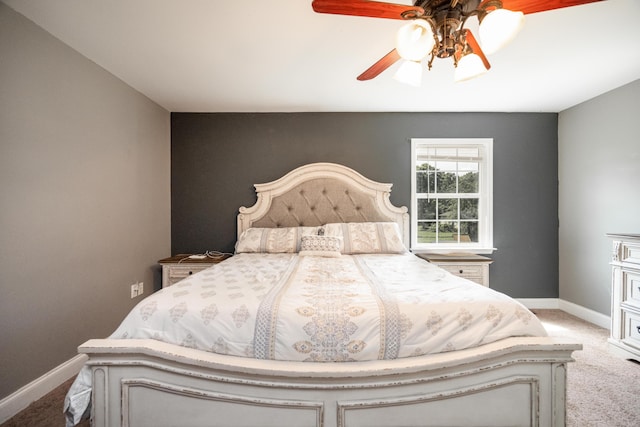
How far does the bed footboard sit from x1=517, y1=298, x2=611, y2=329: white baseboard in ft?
8.01

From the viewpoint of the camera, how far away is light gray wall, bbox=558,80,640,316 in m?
2.70

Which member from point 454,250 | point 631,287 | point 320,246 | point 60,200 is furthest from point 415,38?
point 454,250

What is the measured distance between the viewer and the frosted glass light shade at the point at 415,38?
3.95ft

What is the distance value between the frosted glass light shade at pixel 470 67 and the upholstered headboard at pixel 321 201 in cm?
188

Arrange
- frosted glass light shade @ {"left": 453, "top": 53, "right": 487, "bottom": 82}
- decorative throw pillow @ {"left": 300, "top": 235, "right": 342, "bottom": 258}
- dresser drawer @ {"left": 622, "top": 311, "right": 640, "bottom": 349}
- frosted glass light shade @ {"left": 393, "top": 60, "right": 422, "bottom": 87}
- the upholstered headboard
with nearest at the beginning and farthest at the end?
frosted glass light shade @ {"left": 453, "top": 53, "right": 487, "bottom": 82}, frosted glass light shade @ {"left": 393, "top": 60, "right": 422, "bottom": 87}, dresser drawer @ {"left": 622, "top": 311, "right": 640, "bottom": 349}, decorative throw pillow @ {"left": 300, "top": 235, "right": 342, "bottom": 258}, the upholstered headboard

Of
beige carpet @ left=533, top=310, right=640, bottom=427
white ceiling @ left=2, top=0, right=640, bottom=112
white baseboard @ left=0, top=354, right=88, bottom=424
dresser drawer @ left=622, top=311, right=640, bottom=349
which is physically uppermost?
white ceiling @ left=2, top=0, right=640, bottom=112

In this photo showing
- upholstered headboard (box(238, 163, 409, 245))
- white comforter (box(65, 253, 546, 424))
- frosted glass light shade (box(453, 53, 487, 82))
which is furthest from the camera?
upholstered headboard (box(238, 163, 409, 245))

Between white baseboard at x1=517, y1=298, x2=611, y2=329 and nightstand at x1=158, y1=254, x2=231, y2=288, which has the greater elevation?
nightstand at x1=158, y1=254, x2=231, y2=288

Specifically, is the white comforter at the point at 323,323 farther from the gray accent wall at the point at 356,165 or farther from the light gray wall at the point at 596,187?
the light gray wall at the point at 596,187

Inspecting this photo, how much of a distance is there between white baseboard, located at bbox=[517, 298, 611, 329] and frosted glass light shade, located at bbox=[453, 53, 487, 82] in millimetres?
3001

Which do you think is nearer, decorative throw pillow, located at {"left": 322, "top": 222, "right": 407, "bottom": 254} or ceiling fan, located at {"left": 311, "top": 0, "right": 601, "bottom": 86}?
ceiling fan, located at {"left": 311, "top": 0, "right": 601, "bottom": 86}

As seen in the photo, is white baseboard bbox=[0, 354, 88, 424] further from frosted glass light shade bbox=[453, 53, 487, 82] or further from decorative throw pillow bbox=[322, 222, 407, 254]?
frosted glass light shade bbox=[453, 53, 487, 82]

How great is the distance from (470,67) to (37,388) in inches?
122

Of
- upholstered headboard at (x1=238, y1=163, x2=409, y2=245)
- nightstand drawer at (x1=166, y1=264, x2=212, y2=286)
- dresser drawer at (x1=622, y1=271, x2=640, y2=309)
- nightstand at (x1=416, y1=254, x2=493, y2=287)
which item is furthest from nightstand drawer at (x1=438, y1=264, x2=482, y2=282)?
nightstand drawer at (x1=166, y1=264, x2=212, y2=286)
